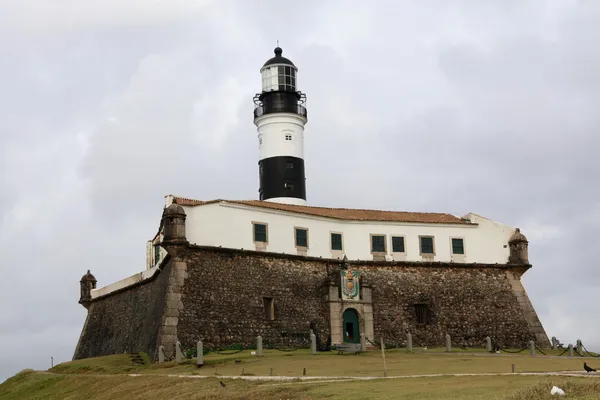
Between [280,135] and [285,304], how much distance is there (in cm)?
1428

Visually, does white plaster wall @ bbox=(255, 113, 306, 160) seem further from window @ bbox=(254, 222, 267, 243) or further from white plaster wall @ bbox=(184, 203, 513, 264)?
window @ bbox=(254, 222, 267, 243)

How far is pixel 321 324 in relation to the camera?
40.2m

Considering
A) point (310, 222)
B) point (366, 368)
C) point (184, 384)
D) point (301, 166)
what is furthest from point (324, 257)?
point (184, 384)

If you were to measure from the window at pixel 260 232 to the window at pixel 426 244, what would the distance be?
998cm

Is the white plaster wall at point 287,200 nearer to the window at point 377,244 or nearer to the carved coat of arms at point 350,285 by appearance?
the window at point 377,244

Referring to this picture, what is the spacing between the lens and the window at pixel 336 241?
42062mm

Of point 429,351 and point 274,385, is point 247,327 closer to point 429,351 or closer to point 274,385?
point 429,351

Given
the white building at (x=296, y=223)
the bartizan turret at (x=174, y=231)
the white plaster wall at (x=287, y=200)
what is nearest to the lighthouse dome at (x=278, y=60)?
the white building at (x=296, y=223)

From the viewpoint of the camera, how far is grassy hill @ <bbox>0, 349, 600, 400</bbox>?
61.0 feet

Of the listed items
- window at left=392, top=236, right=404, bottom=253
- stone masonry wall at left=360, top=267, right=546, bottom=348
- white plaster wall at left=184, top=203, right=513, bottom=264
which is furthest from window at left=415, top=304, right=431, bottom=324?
window at left=392, top=236, right=404, bottom=253

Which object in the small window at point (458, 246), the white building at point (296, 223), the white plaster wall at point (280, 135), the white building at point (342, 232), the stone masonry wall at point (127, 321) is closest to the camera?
the stone masonry wall at point (127, 321)

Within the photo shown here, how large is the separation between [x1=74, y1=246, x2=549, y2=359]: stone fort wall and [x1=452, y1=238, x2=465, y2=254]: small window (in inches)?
35.1

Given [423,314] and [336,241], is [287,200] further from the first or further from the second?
[423,314]

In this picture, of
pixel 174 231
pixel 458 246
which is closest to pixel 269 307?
pixel 174 231
